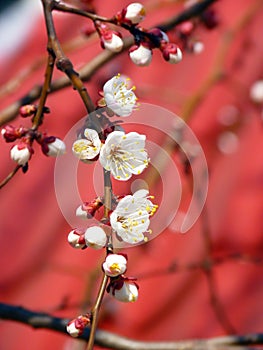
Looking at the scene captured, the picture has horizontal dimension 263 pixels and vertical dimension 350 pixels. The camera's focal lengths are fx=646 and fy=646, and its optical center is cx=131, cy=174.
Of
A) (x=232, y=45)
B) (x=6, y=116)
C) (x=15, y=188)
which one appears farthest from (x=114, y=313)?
(x=232, y=45)

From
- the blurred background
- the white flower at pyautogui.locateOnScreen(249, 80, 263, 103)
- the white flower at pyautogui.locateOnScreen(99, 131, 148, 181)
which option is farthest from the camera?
the white flower at pyautogui.locateOnScreen(249, 80, 263, 103)

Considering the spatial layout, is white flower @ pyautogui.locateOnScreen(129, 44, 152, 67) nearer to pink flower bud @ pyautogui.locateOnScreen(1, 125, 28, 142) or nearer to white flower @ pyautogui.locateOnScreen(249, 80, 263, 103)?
pink flower bud @ pyautogui.locateOnScreen(1, 125, 28, 142)

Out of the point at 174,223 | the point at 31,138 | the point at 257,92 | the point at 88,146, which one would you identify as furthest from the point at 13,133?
the point at 257,92

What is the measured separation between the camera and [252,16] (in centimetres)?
219

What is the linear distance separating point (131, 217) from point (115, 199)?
0.08 ft

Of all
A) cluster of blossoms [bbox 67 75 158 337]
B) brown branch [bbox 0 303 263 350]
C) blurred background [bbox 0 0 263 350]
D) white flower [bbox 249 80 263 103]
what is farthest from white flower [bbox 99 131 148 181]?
white flower [bbox 249 80 263 103]

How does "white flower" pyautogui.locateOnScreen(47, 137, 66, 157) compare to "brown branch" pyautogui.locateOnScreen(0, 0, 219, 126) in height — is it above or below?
above

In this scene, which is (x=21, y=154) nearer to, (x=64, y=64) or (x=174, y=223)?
(x=64, y=64)

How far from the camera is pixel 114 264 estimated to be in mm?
601

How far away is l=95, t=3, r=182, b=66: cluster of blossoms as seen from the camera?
70cm

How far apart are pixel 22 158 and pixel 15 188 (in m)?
1.39

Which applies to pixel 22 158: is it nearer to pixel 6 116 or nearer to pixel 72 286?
pixel 6 116

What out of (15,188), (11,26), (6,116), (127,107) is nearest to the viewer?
(127,107)

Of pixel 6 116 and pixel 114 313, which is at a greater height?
pixel 6 116
